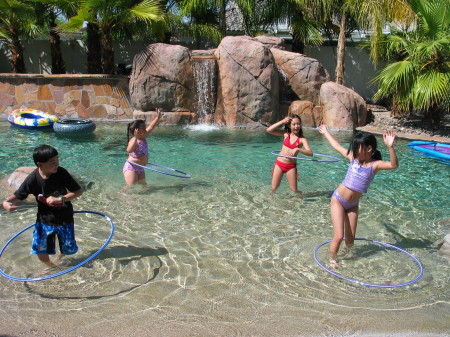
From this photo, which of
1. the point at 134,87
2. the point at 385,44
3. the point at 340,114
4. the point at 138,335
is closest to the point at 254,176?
the point at 138,335

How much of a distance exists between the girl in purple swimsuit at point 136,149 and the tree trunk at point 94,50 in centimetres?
1074

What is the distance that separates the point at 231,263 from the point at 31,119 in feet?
34.5

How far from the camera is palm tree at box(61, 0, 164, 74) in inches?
568

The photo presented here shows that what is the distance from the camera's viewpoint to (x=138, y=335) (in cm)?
369

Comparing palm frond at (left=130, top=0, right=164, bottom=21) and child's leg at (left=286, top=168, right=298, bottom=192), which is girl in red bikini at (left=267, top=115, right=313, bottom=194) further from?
palm frond at (left=130, top=0, right=164, bottom=21)

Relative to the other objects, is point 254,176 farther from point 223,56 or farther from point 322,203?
point 223,56

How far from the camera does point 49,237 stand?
14.3ft

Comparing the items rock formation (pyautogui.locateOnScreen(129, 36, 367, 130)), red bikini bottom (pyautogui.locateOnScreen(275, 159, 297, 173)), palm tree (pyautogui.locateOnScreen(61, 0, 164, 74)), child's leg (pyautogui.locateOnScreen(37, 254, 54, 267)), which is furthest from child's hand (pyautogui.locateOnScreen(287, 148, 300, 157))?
palm tree (pyautogui.locateOnScreen(61, 0, 164, 74))

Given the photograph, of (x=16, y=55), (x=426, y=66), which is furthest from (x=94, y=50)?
(x=426, y=66)

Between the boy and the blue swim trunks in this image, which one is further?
the blue swim trunks

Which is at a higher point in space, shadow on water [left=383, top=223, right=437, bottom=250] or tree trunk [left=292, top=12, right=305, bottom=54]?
tree trunk [left=292, top=12, right=305, bottom=54]

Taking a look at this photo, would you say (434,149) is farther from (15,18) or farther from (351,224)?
(15,18)

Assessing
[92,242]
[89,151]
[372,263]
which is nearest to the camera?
[372,263]

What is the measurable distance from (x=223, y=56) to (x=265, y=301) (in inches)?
478
